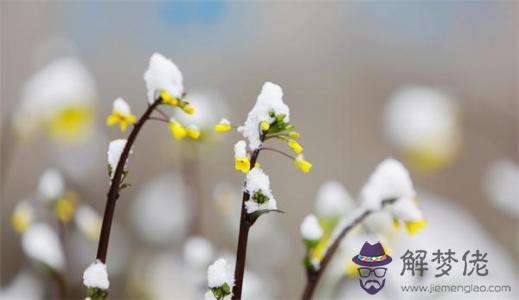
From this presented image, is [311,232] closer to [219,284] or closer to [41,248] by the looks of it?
[219,284]

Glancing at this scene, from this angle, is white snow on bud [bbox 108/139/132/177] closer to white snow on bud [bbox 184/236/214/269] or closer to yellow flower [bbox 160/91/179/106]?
yellow flower [bbox 160/91/179/106]

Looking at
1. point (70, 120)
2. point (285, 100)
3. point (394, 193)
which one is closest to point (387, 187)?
point (394, 193)

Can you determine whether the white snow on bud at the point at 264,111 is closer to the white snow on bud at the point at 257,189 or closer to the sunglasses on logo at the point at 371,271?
the white snow on bud at the point at 257,189

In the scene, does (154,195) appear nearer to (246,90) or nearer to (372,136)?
(246,90)

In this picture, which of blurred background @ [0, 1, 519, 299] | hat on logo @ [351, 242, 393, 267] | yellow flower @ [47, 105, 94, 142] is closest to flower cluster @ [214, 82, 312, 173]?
hat on logo @ [351, 242, 393, 267]

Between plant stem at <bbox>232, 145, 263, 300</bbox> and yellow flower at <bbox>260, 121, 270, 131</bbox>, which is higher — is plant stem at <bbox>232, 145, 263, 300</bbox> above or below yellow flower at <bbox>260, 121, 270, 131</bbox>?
below

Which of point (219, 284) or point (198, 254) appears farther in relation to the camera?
point (198, 254)

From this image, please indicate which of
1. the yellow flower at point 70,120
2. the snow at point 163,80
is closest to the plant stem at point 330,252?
the snow at point 163,80
